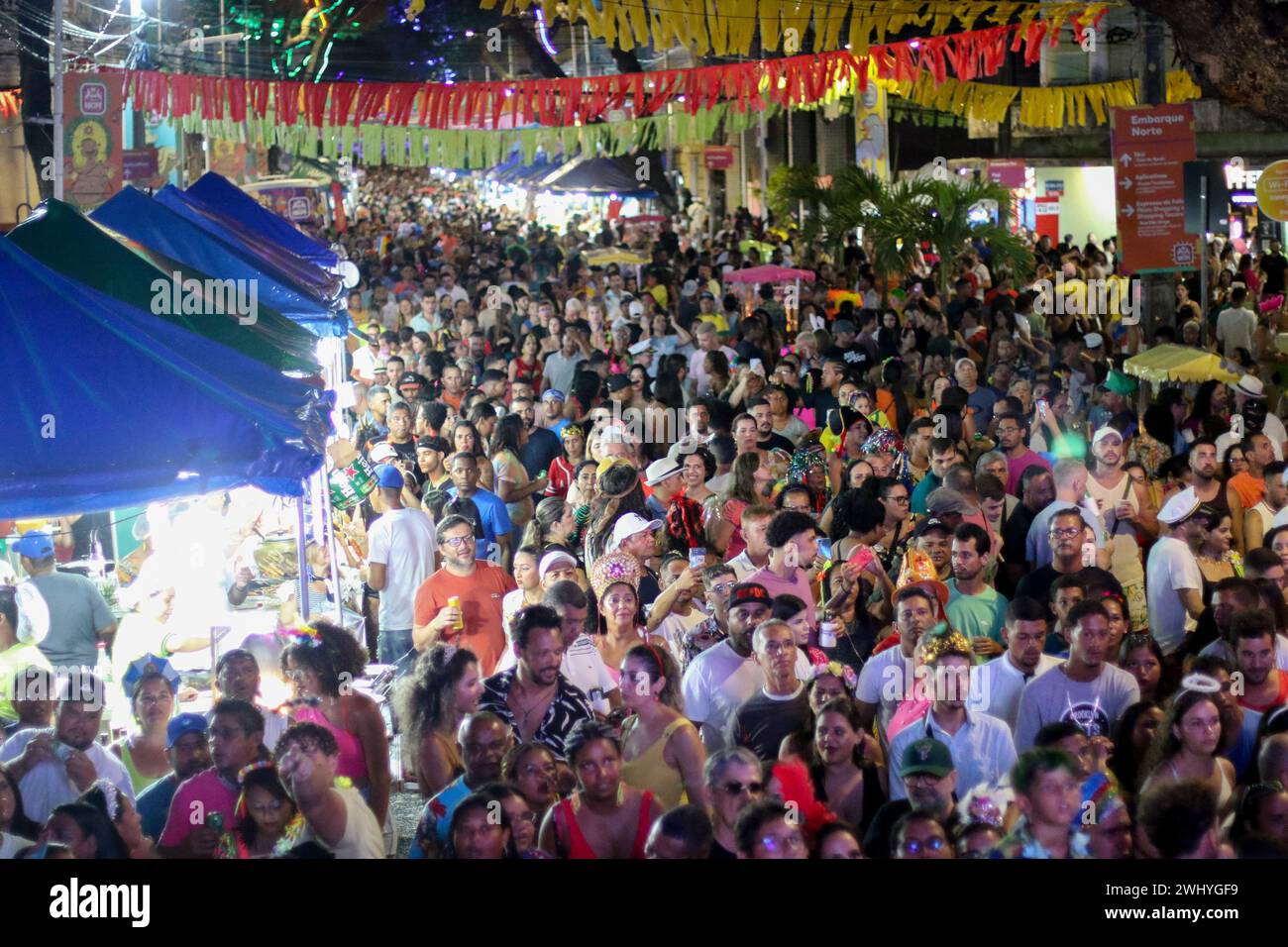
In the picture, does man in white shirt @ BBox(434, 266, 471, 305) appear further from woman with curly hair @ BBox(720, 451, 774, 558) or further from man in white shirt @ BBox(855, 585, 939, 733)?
man in white shirt @ BBox(855, 585, 939, 733)

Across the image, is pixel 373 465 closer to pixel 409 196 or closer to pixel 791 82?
pixel 791 82

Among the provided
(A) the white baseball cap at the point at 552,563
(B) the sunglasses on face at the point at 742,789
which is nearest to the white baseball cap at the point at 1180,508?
(A) the white baseball cap at the point at 552,563

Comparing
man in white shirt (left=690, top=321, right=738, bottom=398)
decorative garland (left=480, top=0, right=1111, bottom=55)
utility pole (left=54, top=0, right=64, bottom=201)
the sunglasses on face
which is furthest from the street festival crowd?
decorative garland (left=480, top=0, right=1111, bottom=55)

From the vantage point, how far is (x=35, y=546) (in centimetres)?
780

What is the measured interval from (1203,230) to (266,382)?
8863 mm

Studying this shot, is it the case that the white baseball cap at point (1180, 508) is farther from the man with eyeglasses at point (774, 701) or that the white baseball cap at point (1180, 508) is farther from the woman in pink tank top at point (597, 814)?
the woman in pink tank top at point (597, 814)

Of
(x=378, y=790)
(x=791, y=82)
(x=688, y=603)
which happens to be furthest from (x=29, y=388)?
(x=791, y=82)

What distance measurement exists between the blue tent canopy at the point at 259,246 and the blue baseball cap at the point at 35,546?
398 cm

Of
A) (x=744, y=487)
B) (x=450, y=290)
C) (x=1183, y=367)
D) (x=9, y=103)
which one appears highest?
(x=9, y=103)

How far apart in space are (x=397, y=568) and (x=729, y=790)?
12.3ft

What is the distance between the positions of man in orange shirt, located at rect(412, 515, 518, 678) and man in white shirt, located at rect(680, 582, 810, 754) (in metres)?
1.46

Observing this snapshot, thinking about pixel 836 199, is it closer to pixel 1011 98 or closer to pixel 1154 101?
pixel 1011 98

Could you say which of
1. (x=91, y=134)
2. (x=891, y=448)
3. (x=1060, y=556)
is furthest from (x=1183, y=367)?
(x=91, y=134)

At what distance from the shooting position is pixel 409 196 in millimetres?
74750
